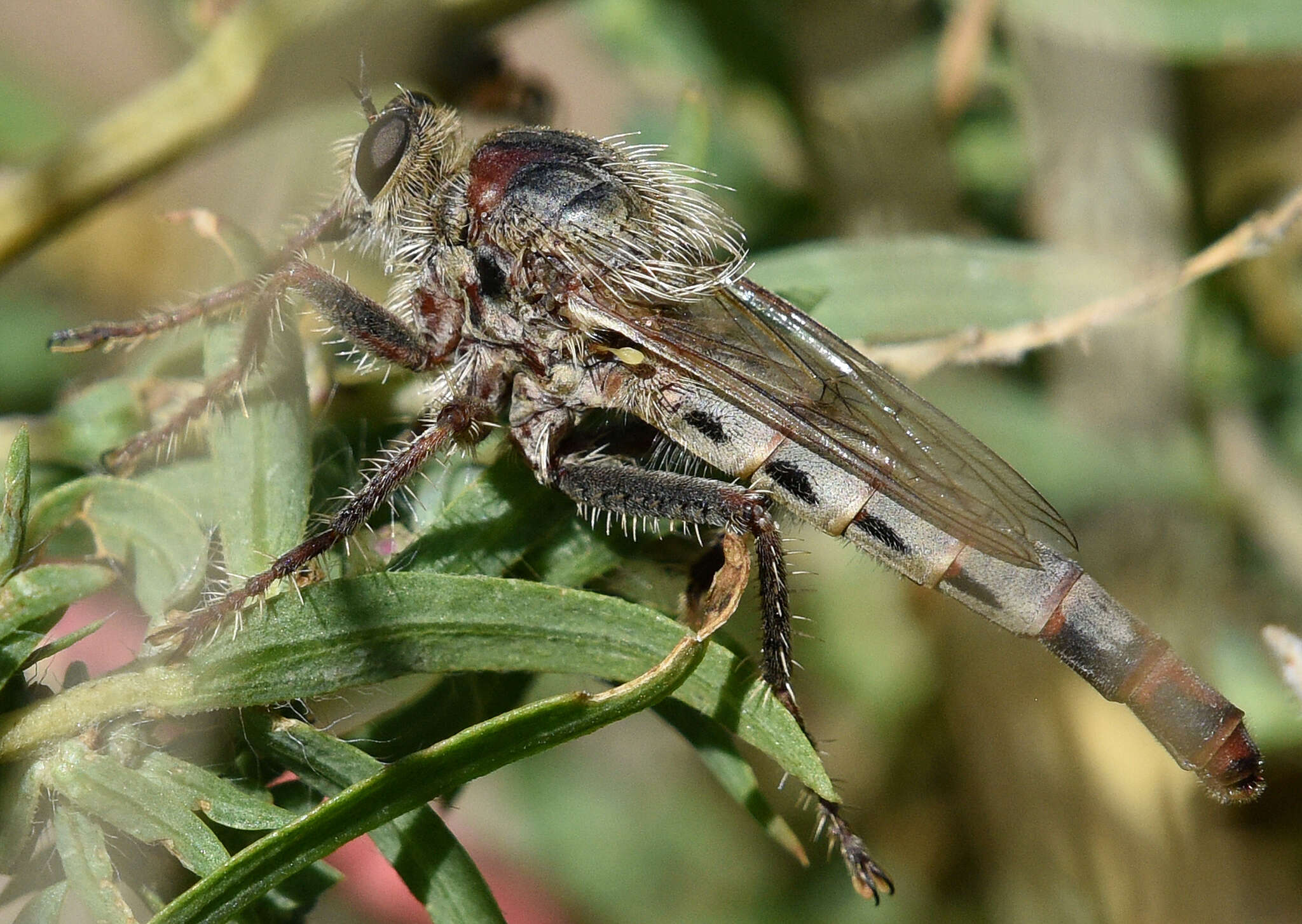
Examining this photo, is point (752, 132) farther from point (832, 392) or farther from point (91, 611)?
point (91, 611)

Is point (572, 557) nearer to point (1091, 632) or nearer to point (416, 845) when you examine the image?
point (416, 845)

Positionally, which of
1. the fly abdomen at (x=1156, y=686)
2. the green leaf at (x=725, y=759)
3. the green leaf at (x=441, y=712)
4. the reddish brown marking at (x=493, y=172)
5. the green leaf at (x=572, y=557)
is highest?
the reddish brown marking at (x=493, y=172)

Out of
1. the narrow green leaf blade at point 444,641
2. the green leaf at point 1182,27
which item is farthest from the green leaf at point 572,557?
the green leaf at point 1182,27

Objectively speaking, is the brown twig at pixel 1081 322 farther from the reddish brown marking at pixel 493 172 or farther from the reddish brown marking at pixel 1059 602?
the reddish brown marking at pixel 493 172

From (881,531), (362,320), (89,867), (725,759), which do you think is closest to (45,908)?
(89,867)

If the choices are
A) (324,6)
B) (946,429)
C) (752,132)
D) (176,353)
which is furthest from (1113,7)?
(176,353)

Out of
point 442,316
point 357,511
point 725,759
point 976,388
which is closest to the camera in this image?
point 725,759
